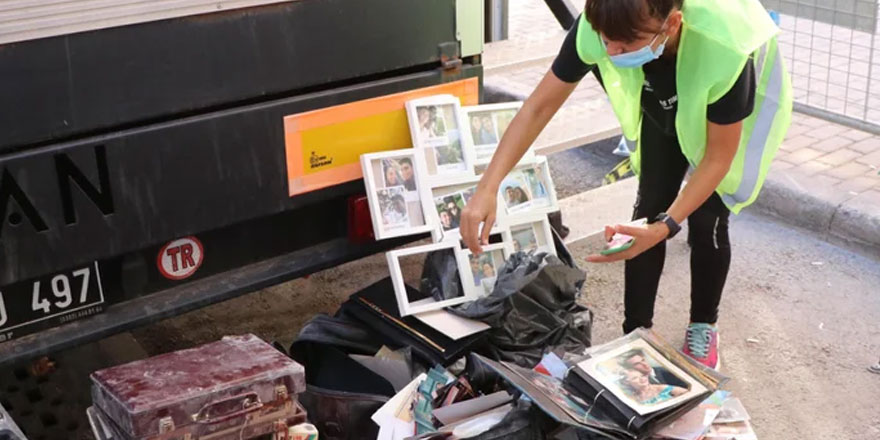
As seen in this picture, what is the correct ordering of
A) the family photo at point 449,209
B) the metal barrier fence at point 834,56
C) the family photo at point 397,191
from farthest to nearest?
1. the metal barrier fence at point 834,56
2. the family photo at point 449,209
3. the family photo at point 397,191

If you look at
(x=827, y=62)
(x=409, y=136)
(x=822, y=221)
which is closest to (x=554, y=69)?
(x=409, y=136)

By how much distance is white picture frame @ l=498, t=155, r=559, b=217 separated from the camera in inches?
143

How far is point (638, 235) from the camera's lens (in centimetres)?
270

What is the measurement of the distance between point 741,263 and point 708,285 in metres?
0.93

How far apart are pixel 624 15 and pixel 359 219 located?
1201 millimetres

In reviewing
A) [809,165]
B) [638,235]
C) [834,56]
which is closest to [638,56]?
[638,235]

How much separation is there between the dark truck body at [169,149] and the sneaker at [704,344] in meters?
1.22

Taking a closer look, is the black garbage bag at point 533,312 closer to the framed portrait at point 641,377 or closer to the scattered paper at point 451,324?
the scattered paper at point 451,324

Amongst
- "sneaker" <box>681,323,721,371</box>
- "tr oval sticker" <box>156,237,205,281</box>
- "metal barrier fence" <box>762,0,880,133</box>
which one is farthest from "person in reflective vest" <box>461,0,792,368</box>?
"metal barrier fence" <box>762,0,880,133</box>

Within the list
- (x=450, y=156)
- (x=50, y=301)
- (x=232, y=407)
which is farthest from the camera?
(x=450, y=156)

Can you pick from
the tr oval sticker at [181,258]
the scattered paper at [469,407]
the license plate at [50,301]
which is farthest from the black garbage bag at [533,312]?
the license plate at [50,301]

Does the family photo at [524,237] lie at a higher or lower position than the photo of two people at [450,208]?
lower

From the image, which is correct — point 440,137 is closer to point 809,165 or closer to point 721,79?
point 721,79

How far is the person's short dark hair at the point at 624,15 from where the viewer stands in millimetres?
2412
